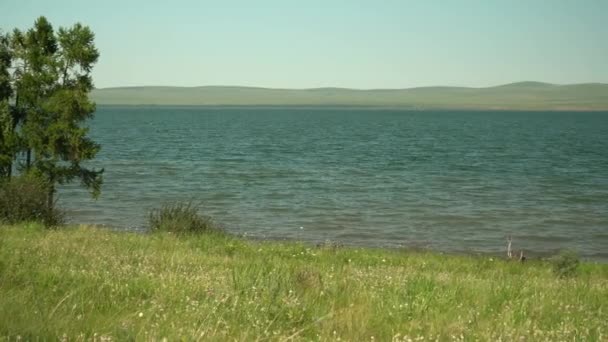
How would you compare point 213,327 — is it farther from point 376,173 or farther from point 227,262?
point 376,173

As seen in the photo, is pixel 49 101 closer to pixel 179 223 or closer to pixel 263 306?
pixel 179 223

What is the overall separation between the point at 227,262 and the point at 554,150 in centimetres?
7913

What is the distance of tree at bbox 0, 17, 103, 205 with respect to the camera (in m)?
24.8

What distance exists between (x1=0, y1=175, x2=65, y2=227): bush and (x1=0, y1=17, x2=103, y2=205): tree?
354 centimetres

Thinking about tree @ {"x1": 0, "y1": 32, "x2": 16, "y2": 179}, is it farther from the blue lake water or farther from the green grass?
the green grass

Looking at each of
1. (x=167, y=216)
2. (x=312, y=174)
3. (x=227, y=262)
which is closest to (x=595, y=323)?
(x=227, y=262)

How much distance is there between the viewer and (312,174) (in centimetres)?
5012

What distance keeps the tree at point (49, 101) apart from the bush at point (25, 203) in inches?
139

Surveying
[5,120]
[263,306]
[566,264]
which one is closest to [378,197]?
[566,264]

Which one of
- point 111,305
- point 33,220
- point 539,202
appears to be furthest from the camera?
point 539,202

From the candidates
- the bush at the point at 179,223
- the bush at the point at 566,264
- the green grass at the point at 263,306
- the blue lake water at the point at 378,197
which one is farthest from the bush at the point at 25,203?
the bush at the point at 566,264

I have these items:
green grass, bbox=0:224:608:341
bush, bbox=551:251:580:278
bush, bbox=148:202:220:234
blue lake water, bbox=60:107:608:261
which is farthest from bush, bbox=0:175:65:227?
bush, bbox=551:251:580:278

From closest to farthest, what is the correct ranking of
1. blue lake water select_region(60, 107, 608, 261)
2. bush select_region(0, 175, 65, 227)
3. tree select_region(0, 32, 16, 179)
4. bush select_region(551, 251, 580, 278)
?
1. bush select_region(551, 251, 580, 278)
2. bush select_region(0, 175, 65, 227)
3. tree select_region(0, 32, 16, 179)
4. blue lake water select_region(60, 107, 608, 261)

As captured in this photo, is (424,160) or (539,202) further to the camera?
(424,160)
